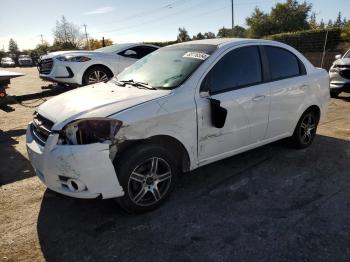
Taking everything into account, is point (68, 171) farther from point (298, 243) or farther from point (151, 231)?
point (298, 243)

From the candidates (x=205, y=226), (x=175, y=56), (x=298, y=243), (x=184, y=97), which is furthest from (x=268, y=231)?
(x=175, y=56)

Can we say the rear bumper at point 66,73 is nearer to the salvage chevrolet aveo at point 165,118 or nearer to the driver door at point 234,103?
the salvage chevrolet aveo at point 165,118

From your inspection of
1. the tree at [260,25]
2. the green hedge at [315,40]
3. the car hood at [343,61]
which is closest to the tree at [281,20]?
the tree at [260,25]

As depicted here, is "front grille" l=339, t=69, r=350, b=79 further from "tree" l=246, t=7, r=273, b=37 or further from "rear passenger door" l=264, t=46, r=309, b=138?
"tree" l=246, t=7, r=273, b=37

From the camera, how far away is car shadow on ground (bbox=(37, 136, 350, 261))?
2963 millimetres

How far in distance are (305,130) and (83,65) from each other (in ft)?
21.0

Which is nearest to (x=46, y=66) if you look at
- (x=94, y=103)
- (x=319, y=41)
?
(x=94, y=103)

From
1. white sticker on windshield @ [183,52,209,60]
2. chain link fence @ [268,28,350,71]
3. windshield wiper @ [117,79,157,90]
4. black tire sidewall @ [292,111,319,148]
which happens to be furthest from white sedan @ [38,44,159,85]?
chain link fence @ [268,28,350,71]

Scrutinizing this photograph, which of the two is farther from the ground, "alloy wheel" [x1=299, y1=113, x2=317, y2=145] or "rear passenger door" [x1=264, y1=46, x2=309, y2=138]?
"rear passenger door" [x1=264, y1=46, x2=309, y2=138]

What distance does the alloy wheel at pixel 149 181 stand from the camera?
3430 mm

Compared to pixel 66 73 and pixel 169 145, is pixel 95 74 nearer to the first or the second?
pixel 66 73

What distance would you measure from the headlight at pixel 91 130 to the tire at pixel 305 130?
3113 millimetres

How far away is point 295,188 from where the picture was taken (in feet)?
13.6

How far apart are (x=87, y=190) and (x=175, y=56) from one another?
2085mm
